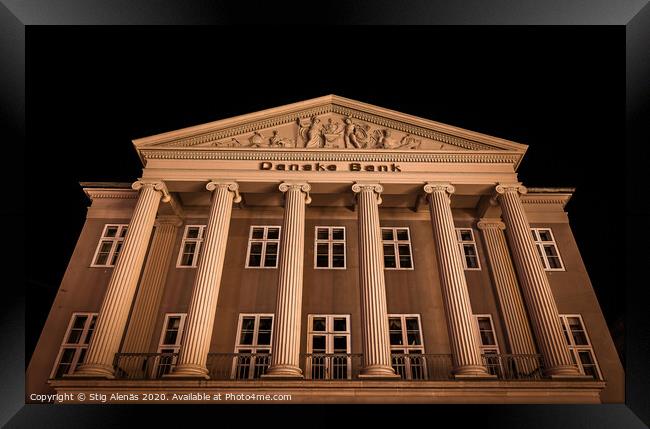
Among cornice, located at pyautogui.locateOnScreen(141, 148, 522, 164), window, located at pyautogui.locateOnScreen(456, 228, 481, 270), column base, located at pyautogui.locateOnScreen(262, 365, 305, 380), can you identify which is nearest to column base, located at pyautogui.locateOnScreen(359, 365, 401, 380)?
column base, located at pyautogui.locateOnScreen(262, 365, 305, 380)

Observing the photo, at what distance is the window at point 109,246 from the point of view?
20125mm

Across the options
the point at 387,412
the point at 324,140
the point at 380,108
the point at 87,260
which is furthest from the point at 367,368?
the point at 87,260

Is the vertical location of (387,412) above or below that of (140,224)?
below

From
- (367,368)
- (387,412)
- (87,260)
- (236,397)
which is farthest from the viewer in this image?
(87,260)

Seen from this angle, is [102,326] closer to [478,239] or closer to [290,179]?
[290,179]

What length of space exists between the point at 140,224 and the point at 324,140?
930cm

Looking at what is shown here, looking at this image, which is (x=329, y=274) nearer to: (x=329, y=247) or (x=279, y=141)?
(x=329, y=247)

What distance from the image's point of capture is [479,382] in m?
13.6

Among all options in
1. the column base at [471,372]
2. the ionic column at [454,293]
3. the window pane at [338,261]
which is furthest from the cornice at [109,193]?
the column base at [471,372]

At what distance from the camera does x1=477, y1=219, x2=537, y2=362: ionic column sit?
1716cm

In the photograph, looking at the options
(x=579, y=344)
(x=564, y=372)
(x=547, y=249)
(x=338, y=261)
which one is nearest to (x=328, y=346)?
(x=338, y=261)

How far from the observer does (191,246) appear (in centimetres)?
2069

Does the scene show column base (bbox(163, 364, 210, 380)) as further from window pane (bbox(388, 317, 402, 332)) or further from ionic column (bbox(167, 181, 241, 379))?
window pane (bbox(388, 317, 402, 332))

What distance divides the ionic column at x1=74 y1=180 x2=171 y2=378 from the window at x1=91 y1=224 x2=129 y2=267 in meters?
3.77
